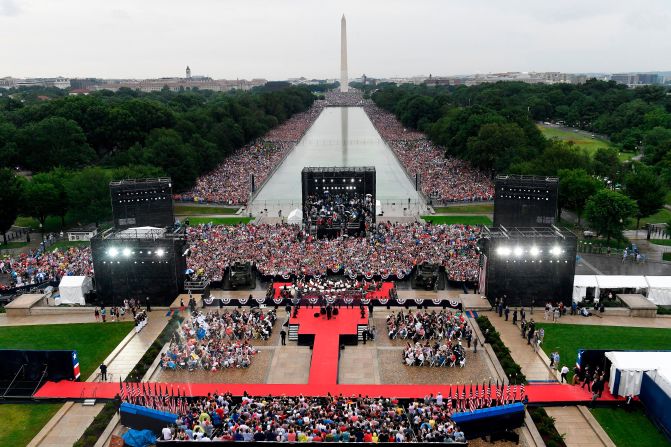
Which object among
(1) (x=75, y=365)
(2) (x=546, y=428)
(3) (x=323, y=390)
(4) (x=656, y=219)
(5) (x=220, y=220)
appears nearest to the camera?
(2) (x=546, y=428)

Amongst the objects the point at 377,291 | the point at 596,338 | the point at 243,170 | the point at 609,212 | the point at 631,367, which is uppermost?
the point at 609,212

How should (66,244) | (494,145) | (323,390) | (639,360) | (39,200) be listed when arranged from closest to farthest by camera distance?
(639,360) < (323,390) < (66,244) < (39,200) < (494,145)

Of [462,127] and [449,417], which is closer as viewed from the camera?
[449,417]

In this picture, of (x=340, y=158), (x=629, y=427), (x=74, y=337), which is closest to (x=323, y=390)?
(x=629, y=427)

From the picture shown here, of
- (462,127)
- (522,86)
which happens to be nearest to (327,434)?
(462,127)

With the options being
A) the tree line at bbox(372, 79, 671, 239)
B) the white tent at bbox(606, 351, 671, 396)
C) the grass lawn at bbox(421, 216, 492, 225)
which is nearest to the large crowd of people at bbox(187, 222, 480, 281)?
the grass lawn at bbox(421, 216, 492, 225)

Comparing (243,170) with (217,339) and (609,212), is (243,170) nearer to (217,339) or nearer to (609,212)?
(609,212)

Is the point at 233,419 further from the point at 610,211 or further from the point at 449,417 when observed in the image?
the point at 610,211
